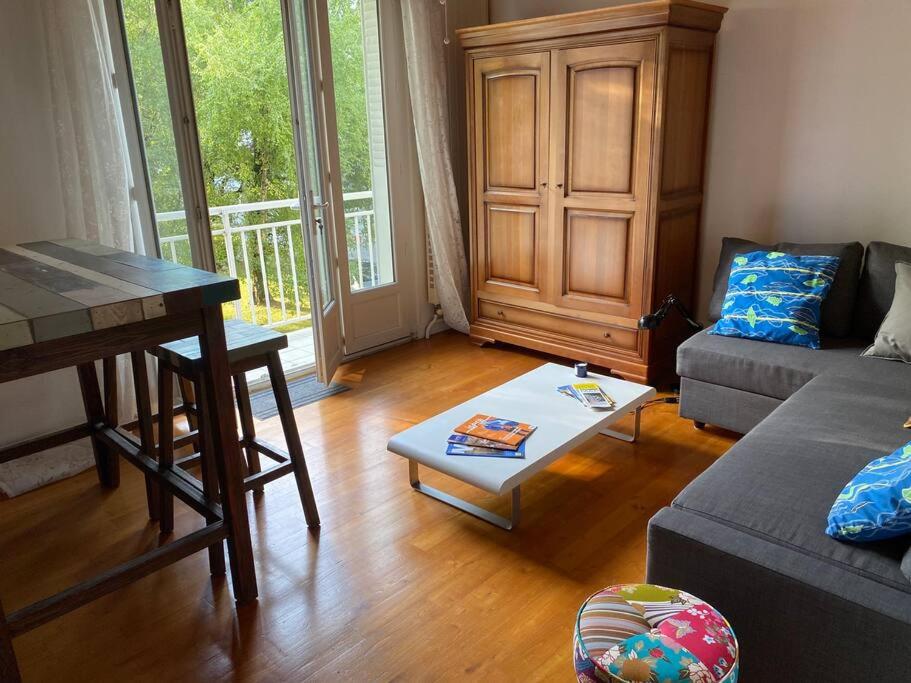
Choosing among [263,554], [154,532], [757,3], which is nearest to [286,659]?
[263,554]

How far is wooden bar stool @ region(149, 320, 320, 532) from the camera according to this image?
6.99ft

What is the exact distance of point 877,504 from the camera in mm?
1513

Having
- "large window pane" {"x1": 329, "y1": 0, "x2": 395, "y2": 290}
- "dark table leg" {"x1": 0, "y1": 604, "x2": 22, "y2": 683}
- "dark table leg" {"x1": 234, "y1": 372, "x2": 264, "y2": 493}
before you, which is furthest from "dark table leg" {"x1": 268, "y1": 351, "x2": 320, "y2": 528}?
"large window pane" {"x1": 329, "y1": 0, "x2": 395, "y2": 290}

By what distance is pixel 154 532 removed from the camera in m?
2.53

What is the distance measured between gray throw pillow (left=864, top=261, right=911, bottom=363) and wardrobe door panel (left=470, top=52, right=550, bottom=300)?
5.75 ft

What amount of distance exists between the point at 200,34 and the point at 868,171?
4.54 metres

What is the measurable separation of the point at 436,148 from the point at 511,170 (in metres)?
0.60

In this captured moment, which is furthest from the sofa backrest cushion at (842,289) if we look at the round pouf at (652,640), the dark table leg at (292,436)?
the dark table leg at (292,436)

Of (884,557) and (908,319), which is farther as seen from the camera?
(908,319)

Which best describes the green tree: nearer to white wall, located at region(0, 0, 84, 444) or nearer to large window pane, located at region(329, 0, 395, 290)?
large window pane, located at region(329, 0, 395, 290)

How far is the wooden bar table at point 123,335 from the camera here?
1.58 m

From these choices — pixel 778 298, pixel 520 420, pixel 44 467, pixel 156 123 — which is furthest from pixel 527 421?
pixel 156 123

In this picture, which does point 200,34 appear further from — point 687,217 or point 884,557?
point 884,557

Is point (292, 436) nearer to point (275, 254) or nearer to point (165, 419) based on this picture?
point (165, 419)
